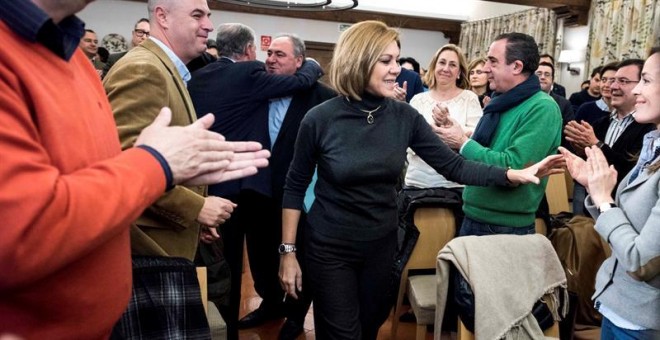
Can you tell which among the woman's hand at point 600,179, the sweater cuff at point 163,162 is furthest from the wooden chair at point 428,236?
the sweater cuff at point 163,162

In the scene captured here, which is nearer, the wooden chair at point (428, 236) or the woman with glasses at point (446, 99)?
the wooden chair at point (428, 236)

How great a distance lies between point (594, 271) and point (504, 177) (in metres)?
1.17

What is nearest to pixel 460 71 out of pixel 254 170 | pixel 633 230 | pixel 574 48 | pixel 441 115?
pixel 441 115

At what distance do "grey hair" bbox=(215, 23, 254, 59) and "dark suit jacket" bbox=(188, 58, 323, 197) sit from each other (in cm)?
14

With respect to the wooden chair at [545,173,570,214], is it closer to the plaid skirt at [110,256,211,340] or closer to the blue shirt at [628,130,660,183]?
the blue shirt at [628,130,660,183]

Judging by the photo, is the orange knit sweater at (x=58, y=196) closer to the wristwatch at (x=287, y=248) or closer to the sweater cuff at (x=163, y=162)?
the sweater cuff at (x=163, y=162)

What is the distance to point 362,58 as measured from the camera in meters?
1.81

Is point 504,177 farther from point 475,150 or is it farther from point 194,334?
point 194,334

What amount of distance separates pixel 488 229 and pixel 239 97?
4.55ft

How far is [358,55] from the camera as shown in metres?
1.82

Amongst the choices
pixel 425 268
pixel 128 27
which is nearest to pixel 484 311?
pixel 425 268

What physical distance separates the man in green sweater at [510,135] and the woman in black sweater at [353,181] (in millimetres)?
187

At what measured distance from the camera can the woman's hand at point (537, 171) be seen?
1.86 meters

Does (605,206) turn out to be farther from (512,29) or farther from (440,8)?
(440,8)
